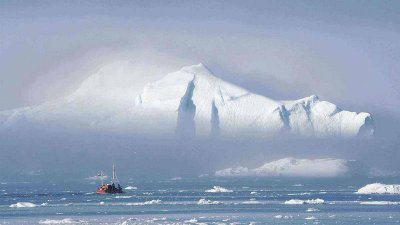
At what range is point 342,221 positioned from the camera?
4131 inches

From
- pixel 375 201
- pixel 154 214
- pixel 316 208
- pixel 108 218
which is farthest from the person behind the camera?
pixel 375 201

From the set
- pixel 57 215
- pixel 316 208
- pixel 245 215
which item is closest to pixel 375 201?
pixel 316 208

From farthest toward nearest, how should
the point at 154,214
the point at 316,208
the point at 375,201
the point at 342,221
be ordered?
the point at 375,201 < the point at 316,208 < the point at 154,214 < the point at 342,221

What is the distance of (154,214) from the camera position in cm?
12019

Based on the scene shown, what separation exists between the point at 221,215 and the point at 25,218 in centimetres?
2022

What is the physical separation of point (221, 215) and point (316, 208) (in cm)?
1619

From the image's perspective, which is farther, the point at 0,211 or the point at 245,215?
the point at 0,211

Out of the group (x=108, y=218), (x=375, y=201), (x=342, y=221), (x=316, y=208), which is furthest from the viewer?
(x=375, y=201)

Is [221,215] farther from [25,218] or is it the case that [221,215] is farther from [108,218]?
[25,218]

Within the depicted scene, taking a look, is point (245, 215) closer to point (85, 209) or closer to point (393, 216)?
point (393, 216)

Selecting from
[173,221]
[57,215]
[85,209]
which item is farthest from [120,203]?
[173,221]

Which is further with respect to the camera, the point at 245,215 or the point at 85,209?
the point at 85,209

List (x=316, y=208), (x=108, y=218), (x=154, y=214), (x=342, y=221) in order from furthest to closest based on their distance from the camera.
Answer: (x=316, y=208) → (x=154, y=214) → (x=108, y=218) → (x=342, y=221)

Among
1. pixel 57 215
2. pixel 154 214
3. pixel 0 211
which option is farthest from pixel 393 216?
pixel 0 211
